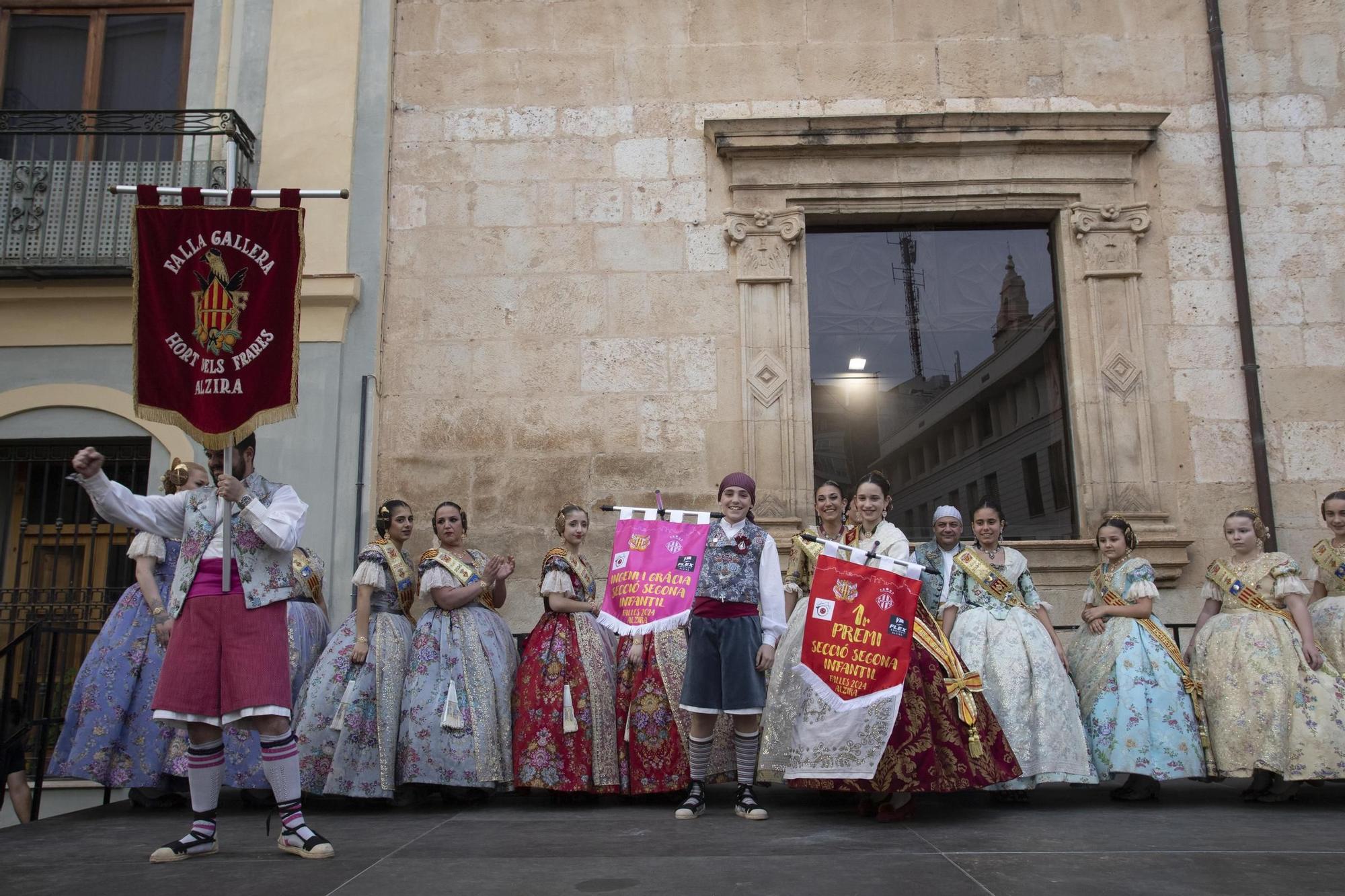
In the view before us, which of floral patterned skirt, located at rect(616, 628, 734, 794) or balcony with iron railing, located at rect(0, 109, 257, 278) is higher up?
balcony with iron railing, located at rect(0, 109, 257, 278)

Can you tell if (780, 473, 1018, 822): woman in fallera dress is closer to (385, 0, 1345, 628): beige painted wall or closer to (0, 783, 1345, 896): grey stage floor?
(0, 783, 1345, 896): grey stage floor

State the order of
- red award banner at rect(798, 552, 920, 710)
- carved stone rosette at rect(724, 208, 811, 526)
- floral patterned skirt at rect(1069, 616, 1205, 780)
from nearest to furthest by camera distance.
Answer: red award banner at rect(798, 552, 920, 710)
floral patterned skirt at rect(1069, 616, 1205, 780)
carved stone rosette at rect(724, 208, 811, 526)

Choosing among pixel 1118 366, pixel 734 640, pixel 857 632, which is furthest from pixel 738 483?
pixel 1118 366

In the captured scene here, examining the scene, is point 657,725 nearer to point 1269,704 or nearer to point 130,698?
point 130,698

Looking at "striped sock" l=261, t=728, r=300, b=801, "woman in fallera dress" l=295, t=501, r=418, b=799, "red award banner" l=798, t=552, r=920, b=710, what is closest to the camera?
"striped sock" l=261, t=728, r=300, b=801

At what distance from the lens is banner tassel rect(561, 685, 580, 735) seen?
20.8 ft

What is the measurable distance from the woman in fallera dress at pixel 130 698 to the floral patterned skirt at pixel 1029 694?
4.53 meters

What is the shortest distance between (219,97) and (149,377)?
16.0ft

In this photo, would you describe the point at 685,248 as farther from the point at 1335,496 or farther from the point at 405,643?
the point at 1335,496

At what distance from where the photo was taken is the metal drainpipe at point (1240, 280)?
8.40m

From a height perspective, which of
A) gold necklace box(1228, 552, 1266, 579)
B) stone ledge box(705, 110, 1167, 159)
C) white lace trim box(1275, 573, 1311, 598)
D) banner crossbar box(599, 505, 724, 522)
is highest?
stone ledge box(705, 110, 1167, 159)

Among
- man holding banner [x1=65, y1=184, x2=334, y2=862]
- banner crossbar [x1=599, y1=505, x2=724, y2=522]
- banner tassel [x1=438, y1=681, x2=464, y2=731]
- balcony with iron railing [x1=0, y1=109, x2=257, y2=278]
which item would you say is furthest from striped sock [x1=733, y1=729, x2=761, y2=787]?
balcony with iron railing [x1=0, y1=109, x2=257, y2=278]

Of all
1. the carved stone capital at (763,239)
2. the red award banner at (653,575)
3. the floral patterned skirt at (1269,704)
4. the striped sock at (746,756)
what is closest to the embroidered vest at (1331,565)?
the floral patterned skirt at (1269,704)

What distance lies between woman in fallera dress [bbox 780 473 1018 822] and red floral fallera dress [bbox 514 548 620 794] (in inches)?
42.8
